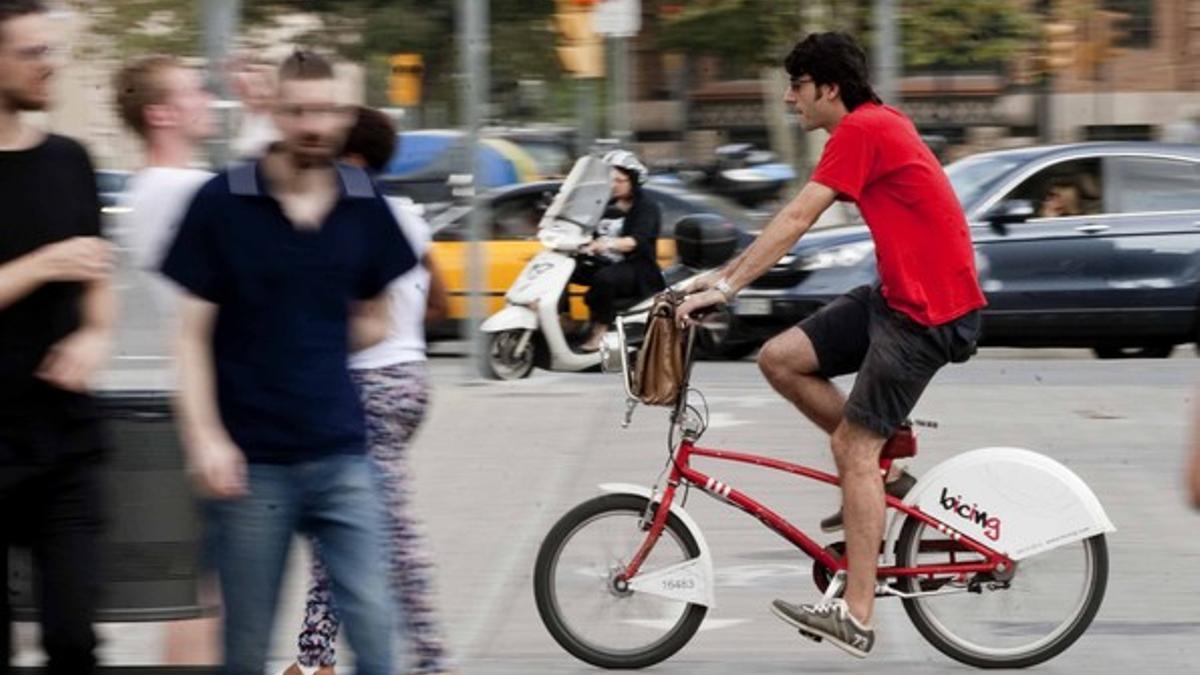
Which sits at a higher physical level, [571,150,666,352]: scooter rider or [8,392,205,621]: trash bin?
[8,392,205,621]: trash bin

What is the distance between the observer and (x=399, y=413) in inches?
236

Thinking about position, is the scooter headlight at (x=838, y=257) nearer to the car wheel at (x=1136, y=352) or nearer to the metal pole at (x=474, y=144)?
the car wheel at (x=1136, y=352)

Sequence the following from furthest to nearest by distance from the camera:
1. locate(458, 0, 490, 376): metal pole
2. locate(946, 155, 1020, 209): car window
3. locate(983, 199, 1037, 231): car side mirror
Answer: locate(946, 155, 1020, 209): car window < locate(983, 199, 1037, 231): car side mirror < locate(458, 0, 490, 376): metal pole

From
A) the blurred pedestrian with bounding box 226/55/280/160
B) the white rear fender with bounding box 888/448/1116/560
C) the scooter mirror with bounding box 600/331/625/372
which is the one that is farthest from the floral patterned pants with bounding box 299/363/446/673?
the white rear fender with bounding box 888/448/1116/560

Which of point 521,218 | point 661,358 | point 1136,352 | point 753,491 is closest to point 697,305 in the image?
point 661,358

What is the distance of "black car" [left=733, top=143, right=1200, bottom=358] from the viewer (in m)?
15.2

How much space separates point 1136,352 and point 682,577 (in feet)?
34.2

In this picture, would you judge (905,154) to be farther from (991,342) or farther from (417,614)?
(991,342)

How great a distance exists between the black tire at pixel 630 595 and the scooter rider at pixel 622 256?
28.2 feet

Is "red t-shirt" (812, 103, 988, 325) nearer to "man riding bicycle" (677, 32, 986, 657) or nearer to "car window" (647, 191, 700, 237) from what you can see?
"man riding bicycle" (677, 32, 986, 657)

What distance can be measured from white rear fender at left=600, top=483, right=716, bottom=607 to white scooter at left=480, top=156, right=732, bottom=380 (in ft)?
24.6

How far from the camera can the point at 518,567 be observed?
8.48 meters

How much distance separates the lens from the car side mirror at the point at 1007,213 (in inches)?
596

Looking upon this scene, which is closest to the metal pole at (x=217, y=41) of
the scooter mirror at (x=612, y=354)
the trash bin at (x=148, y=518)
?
the scooter mirror at (x=612, y=354)
